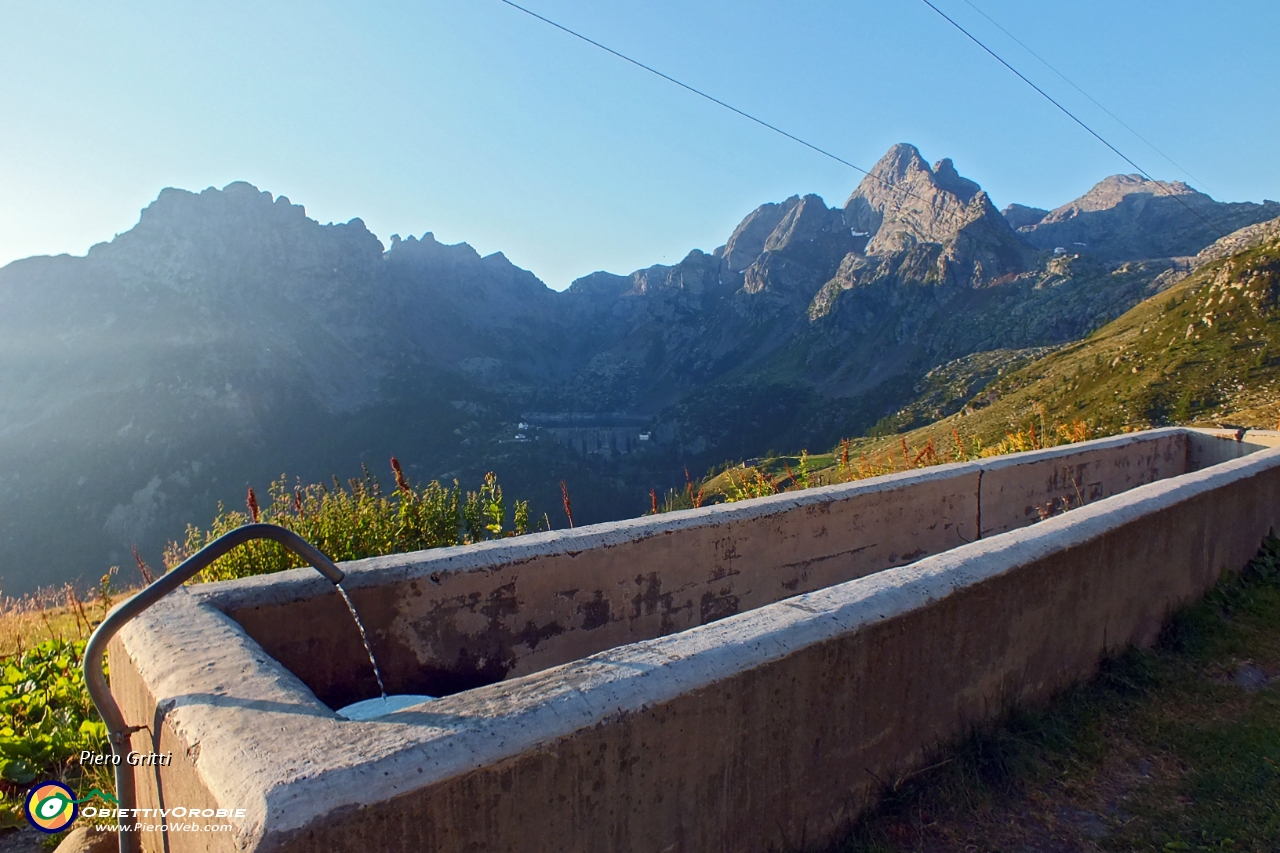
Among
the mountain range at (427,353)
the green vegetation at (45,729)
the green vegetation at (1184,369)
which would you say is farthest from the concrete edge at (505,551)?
the mountain range at (427,353)

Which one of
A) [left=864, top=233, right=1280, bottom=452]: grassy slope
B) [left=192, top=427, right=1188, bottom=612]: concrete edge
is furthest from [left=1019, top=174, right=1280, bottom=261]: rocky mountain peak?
[left=192, top=427, right=1188, bottom=612]: concrete edge

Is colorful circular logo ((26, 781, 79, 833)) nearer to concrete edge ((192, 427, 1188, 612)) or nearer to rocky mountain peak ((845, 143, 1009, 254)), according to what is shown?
concrete edge ((192, 427, 1188, 612))

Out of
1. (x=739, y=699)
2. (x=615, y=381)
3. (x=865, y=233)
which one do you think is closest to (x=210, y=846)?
(x=739, y=699)

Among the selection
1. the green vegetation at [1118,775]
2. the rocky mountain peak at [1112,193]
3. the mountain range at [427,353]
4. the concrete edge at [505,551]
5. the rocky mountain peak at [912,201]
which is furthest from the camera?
the rocky mountain peak at [1112,193]

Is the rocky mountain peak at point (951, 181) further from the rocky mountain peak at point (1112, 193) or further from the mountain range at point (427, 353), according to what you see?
the rocky mountain peak at point (1112, 193)

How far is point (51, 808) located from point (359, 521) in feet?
9.39

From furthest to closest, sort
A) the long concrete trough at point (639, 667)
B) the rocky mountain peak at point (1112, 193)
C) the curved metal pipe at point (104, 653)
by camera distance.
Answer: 1. the rocky mountain peak at point (1112, 193)
2. the curved metal pipe at point (104, 653)
3. the long concrete trough at point (639, 667)

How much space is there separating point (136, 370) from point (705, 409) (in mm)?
82649

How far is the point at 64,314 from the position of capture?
11212 cm

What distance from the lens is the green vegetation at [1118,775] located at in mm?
2619

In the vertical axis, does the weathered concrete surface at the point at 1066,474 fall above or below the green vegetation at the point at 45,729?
above

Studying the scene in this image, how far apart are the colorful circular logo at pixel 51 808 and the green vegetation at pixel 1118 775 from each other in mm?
2722

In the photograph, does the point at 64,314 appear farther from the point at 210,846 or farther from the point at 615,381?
the point at 210,846

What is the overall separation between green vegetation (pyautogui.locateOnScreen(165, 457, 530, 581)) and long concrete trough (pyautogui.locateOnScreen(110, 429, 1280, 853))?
175 cm
